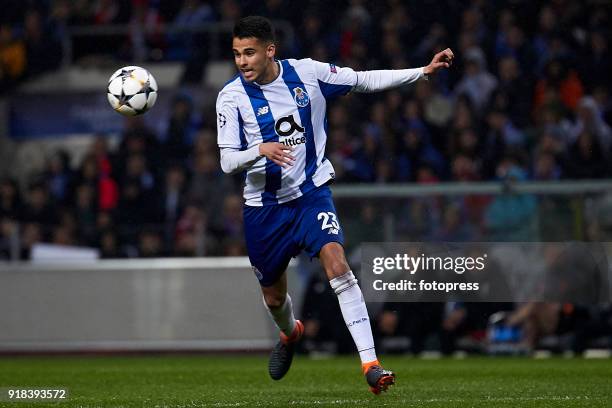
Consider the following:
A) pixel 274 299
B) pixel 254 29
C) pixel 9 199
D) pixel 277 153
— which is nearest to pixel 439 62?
pixel 254 29

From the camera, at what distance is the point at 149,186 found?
51.7 ft

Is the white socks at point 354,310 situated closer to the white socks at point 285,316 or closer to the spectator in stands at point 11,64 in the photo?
the white socks at point 285,316

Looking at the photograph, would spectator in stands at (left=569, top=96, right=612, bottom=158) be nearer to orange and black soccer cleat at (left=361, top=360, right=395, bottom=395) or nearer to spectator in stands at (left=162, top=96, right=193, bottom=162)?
spectator in stands at (left=162, top=96, right=193, bottom=162)

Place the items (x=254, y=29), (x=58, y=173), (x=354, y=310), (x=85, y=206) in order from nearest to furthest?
(x=354, y=310) → (x=254, y=29) → (x=85, y=206) → (x=58, y=173)

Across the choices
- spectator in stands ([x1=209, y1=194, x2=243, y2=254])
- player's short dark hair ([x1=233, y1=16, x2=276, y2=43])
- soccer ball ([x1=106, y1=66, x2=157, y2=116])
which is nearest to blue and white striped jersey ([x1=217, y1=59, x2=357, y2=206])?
player's short dark hair ([x1=233, y1=16, x2=276, y2=43])

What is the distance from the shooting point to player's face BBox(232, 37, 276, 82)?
7.80 meters

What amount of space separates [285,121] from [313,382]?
2094mm

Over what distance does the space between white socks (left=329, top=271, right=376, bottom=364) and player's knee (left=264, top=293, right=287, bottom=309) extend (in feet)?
3.49

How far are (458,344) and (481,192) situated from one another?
1.66 m

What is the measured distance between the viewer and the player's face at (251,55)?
25.6 ft

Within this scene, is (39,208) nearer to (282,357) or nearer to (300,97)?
(282,357)

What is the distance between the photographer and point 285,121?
26.1ft

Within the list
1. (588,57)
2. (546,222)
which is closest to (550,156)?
(546,222)

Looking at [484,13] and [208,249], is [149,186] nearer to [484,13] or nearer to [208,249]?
[208,249]
